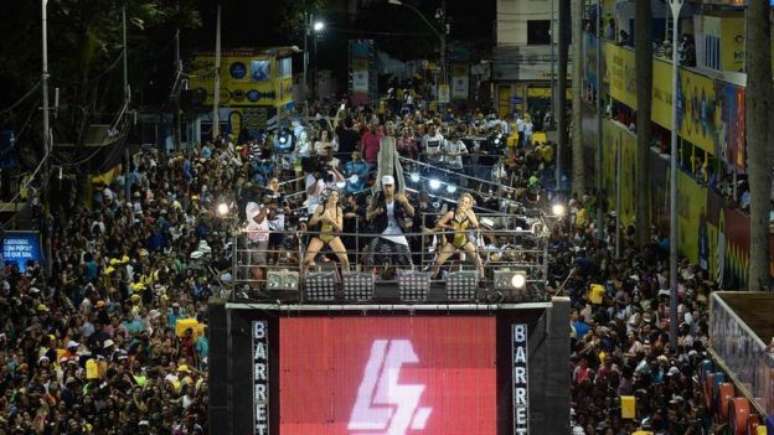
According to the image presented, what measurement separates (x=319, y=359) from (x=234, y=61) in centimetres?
6152

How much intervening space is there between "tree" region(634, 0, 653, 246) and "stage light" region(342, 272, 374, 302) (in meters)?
27.2

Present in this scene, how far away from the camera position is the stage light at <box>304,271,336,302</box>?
28203 millimetres

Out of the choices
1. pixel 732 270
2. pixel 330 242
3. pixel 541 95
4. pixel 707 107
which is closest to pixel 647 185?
pixel 707 107

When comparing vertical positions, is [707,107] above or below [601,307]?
above

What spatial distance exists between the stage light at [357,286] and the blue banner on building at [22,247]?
20877 millimetres

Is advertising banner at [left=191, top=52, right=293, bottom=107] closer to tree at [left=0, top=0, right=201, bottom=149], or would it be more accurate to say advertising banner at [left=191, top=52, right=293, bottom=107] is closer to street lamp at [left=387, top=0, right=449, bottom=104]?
tree at [left=0, top=0, right=201, bottom=149]

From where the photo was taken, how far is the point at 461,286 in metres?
28.2

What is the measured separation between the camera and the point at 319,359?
92.5 ft

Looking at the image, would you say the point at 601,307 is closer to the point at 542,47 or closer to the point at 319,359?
the point at 319,359

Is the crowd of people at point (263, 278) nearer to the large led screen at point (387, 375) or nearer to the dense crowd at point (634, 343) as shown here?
the dense crowd at point (634, 343)

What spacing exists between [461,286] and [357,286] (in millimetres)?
1220

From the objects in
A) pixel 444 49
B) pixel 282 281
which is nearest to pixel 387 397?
pixel 282 281

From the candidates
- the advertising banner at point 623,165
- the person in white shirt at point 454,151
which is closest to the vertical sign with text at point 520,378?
the person in white shirt at point 454,151

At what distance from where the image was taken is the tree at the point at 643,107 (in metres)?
55.0
